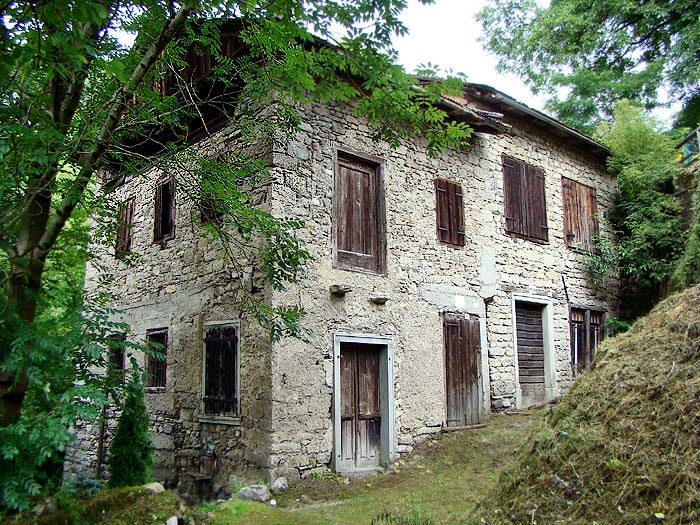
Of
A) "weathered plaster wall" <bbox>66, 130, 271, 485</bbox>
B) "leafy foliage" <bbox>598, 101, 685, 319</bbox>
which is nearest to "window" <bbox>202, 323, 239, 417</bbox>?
"weathered plaster wall" <bbox>66, 130, 271, 485</bbox>

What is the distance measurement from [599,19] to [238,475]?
16905 mm

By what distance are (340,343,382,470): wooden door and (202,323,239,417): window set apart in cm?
144

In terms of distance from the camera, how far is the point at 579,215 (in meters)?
12.3

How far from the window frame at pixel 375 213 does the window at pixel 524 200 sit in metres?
3.10

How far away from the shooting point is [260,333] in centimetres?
732

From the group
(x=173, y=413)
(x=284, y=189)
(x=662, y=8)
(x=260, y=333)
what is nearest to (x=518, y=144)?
(x=284, y=189)

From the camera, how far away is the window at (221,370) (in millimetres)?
7668

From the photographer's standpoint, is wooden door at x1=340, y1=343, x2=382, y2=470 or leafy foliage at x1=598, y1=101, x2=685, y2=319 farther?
leafy foliage at x1=598, y1=101, x2=685, y2=319

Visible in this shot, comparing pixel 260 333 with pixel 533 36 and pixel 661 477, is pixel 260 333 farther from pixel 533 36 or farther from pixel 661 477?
pixel 533 36

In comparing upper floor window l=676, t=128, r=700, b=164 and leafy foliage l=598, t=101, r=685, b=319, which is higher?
upper floor window l=676, t=128, r=700, b=164

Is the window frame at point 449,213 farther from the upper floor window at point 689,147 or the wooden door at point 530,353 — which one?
the upper floor window at point 689,147

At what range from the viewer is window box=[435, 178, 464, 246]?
9539 mm

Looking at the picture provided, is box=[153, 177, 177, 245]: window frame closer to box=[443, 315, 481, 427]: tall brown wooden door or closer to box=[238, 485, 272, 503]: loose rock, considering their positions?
box=[238, 485, 272, 503]: loose rock

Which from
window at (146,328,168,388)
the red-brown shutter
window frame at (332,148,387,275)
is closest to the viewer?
window frame at (332,148,387,275)
